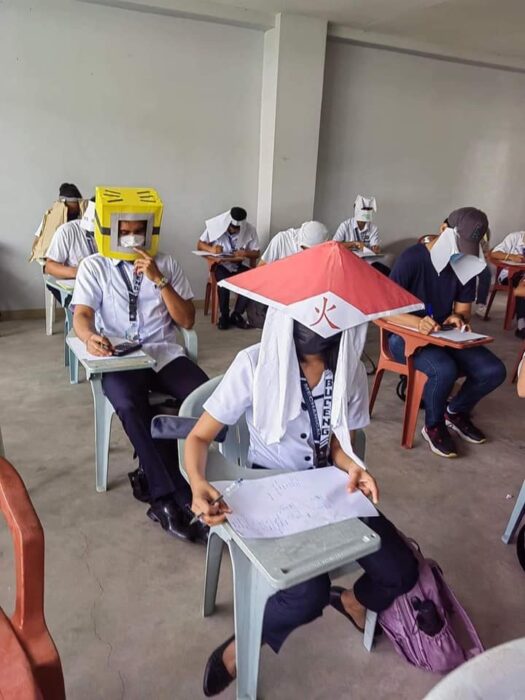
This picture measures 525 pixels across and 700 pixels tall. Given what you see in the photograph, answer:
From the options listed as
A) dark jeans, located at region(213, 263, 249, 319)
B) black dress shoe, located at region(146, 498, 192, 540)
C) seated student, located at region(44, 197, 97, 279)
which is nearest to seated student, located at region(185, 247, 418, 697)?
black dress shoe, located at region(146, 498, 192, 540)

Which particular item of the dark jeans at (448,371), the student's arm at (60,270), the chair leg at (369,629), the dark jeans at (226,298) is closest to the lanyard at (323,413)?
the chair leg at (369,629)

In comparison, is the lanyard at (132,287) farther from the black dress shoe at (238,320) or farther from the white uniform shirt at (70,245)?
the black dress shoe at (238,320)

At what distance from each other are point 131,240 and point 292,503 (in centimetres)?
136

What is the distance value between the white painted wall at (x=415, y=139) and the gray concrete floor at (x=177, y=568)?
12.4 feet

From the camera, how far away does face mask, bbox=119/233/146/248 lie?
2.10 metres

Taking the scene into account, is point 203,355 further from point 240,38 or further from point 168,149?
point 240,38

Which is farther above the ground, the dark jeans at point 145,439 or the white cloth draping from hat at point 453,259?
the white cloth draping from hat at point 453,259

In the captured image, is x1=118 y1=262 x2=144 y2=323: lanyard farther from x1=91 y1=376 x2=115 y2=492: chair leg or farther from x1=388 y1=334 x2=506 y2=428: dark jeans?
x1=388 y1=334 x2=506 y2=428: dark jeans

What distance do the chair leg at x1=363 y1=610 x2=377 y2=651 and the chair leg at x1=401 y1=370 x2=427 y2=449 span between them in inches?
53.0

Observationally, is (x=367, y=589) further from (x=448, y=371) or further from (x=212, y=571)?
(x=448, y=371)

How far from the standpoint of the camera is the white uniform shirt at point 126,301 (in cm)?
221

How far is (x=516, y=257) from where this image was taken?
17.2 ft

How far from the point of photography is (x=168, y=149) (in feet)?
16.5

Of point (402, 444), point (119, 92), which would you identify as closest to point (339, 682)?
point (402, 444)
